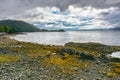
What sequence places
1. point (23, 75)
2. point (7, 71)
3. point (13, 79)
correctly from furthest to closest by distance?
point (7, 71) → point (23, 75) → point (13, 79)

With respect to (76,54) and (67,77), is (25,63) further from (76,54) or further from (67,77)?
(76,54)

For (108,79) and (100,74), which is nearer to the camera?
(108,79)

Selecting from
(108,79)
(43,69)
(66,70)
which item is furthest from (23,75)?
(108,79)

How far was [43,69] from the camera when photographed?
28.9m

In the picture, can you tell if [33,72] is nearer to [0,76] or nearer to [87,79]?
[0,76]

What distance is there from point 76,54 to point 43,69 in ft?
52.2

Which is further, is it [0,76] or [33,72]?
[33,72]

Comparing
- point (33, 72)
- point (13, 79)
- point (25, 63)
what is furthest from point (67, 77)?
point (25, 63)

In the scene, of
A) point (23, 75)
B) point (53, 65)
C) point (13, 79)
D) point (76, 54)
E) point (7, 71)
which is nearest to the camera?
point (13, 79)

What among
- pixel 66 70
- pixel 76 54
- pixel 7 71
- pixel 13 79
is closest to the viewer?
pixel 13 79

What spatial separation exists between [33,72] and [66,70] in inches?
183

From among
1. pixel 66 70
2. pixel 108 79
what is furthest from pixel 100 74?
pixel 66 70

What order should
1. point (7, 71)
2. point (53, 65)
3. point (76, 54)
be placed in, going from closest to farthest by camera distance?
point (7, 71) → point (53, 65) → point (76, 54)

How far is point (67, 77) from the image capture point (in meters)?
25.4
